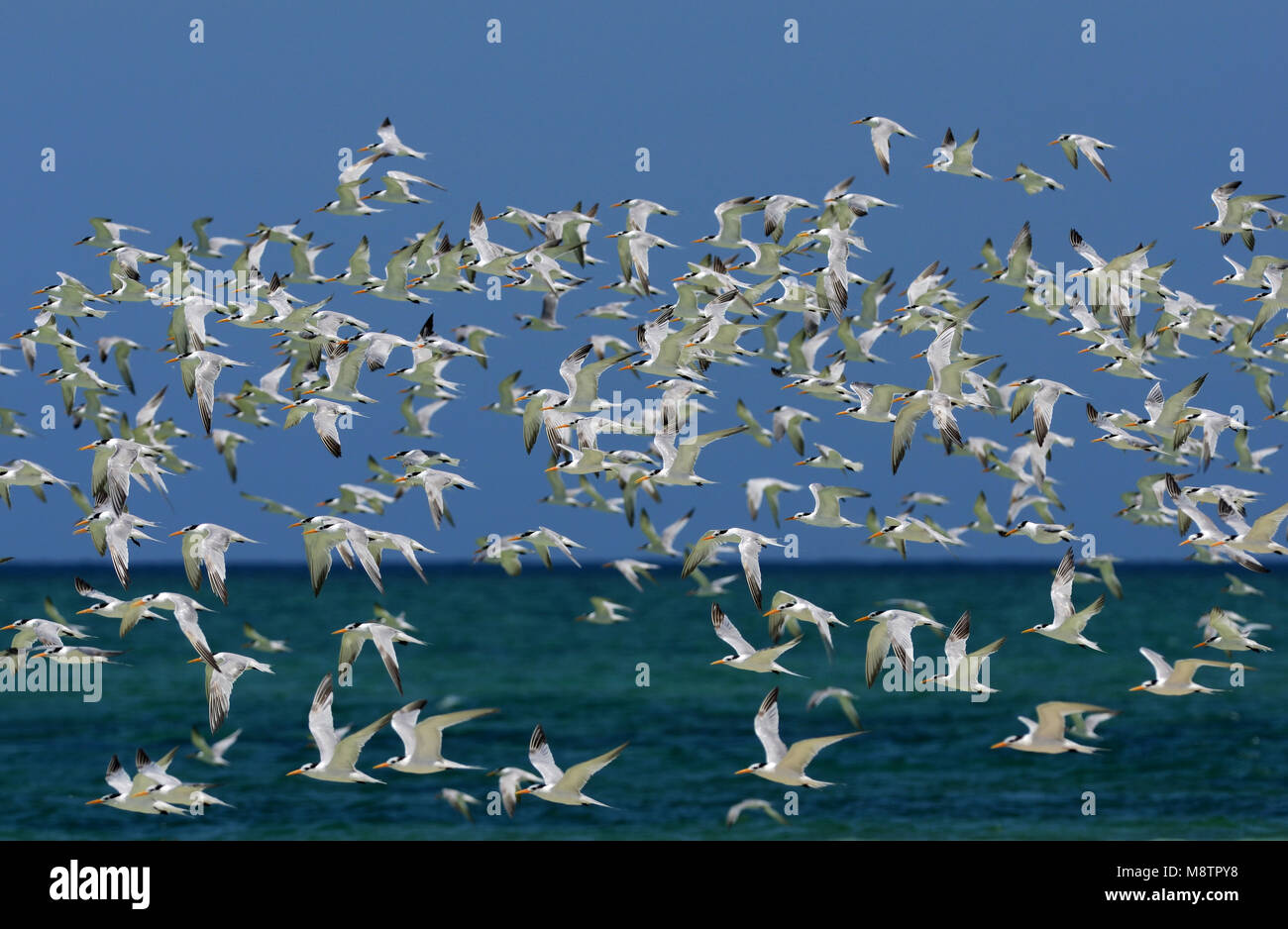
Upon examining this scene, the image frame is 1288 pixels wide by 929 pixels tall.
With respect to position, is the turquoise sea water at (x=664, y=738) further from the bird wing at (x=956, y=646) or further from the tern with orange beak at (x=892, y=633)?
the bird wing at (x=956, y=646)

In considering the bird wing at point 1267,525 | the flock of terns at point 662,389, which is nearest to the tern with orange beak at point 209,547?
the flock of terns at point 662,389

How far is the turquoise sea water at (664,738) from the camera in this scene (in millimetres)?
32594

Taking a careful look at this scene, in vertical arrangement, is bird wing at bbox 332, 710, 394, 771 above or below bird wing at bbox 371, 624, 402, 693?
below

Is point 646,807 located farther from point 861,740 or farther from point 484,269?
point 484,269

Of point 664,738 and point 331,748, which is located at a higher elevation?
point 664,738

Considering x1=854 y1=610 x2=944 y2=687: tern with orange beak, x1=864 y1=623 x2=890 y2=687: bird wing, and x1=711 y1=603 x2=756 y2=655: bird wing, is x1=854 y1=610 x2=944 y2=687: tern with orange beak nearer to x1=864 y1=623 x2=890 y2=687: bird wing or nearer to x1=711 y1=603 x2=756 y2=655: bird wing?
x1=864 y1=623 x2=890 y2=687: bird wing

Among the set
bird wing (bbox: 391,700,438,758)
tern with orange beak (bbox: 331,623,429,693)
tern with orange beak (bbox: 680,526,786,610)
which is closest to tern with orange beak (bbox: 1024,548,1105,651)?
tern with orange beak (bbox: 680,526,786,610)

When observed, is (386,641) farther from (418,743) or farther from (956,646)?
(956,646)

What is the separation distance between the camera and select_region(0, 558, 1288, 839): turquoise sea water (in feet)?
107

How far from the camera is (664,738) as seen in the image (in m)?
42.2

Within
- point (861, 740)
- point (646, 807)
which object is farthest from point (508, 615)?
point (646, 807)

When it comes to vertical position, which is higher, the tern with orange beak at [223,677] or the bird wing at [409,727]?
the tern with orange beak at [223,677]

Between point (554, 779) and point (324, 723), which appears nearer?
point (554, 779)

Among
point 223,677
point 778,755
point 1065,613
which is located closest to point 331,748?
point 223,677
